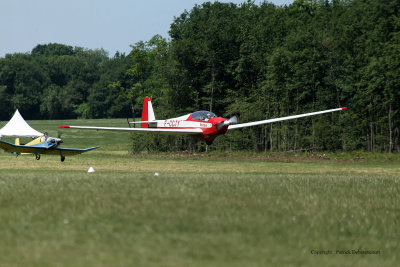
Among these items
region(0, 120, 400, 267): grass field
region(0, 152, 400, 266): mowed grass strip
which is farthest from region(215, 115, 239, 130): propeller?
region(0, 152, 400, 266): mowed grass strip

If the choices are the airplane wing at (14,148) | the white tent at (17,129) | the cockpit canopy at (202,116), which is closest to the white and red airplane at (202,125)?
the cockpit canopy at (202,116)

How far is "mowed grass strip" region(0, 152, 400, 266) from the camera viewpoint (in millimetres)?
8773

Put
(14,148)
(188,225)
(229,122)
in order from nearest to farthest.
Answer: (188,225), (229,122), (14,148)

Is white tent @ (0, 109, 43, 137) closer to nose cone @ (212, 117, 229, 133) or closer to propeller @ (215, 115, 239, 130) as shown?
nose cone @ (212, 117, 229, 133)

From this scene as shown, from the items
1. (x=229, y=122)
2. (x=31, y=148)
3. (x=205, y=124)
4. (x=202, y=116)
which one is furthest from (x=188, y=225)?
(x=31, y=148)

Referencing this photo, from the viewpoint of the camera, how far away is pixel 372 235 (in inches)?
443

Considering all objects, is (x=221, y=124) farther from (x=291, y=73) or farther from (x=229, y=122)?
(x=291, y=73)

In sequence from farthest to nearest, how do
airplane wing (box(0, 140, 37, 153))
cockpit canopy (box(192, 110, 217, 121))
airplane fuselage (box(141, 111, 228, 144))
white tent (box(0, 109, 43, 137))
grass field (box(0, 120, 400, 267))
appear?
white tent (box(0, 109, 43, 137))
cockpit canopy (box(192, 110, 217, 121))
airplane wing (box(0, 140, 37, 153))
airplane fuselage (box(141, 111, 228, 144))
grass field (box(0, 120, 400, 267))

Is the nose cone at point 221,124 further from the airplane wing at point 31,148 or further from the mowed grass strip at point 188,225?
the mowed grass strip at point 188,225

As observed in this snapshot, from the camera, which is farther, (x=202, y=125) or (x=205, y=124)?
(x=202, y=125)

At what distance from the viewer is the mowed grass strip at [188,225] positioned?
8773mm

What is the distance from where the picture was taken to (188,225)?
10539mm

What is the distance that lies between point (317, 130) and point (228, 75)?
15.2 metres

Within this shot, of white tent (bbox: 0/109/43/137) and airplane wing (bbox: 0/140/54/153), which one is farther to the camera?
white tent (bbox: 0/109/43/137)
